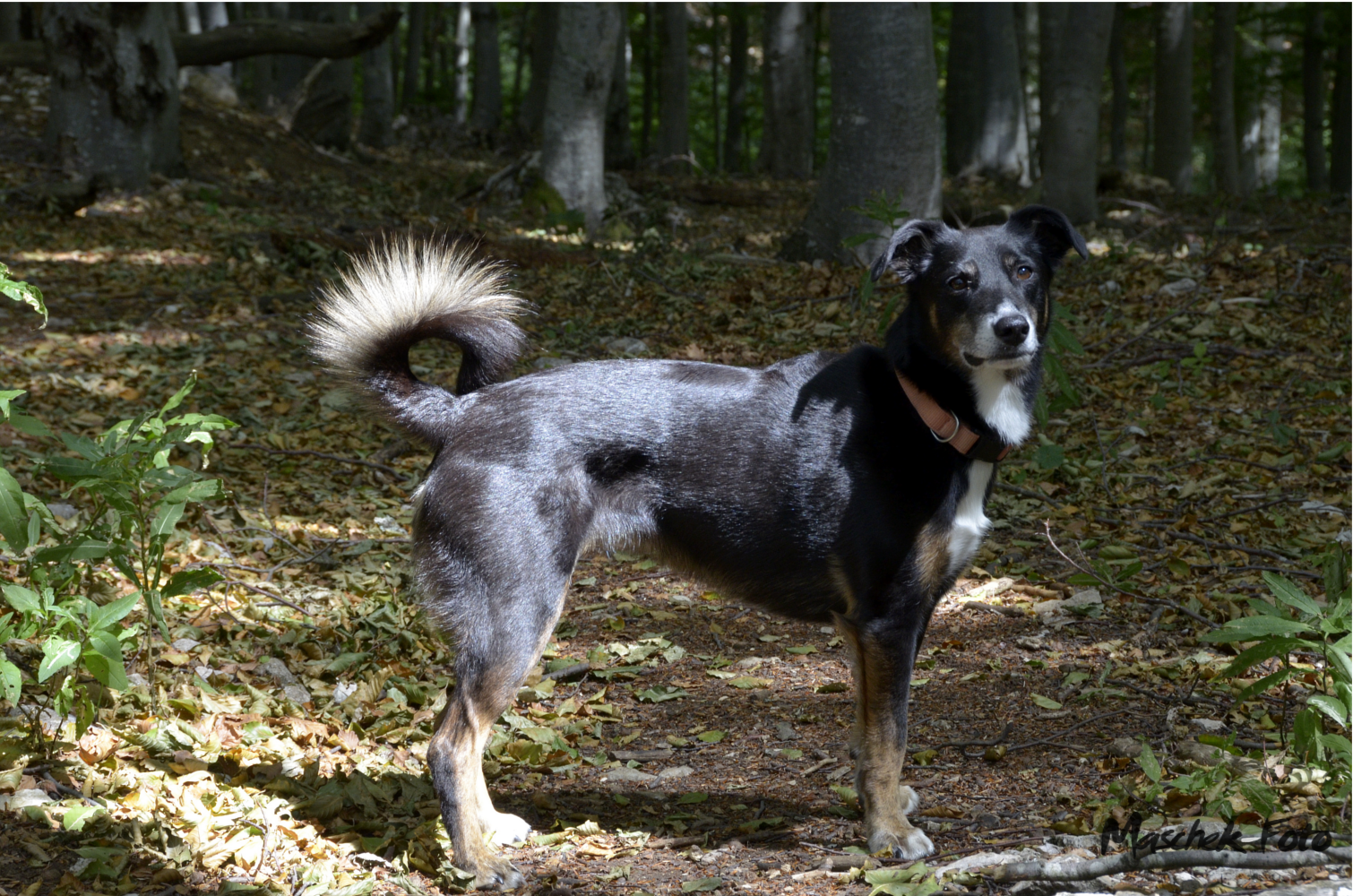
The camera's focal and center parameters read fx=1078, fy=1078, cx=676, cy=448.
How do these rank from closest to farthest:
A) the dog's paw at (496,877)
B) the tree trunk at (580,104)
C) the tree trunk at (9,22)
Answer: the dog's paw at (496,877)
the tree trunk at (580,104)
the tree trunk at (9,22)

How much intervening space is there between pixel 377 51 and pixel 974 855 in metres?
18.4

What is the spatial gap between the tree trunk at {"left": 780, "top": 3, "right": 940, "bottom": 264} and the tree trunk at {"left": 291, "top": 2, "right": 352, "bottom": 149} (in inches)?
409

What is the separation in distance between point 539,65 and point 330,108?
222 inches

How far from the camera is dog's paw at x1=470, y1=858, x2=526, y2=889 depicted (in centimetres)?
334

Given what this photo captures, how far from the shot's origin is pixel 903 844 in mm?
3408

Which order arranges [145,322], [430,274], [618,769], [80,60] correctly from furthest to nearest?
[80,60], [145,322], [618,769], [430,274]

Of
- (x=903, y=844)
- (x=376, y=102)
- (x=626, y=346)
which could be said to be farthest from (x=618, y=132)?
(x=903, y=844)

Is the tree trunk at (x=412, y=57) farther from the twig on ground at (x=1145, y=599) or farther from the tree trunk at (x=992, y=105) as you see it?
the twig on ground at (x=1145, y=599)

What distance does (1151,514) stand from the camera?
579 cm

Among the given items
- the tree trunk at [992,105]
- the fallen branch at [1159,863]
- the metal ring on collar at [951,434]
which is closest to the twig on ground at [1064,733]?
the fallen branch at [1159,863]

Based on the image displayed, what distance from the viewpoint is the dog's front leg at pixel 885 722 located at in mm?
3445

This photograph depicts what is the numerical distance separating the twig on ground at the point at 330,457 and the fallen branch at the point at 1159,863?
14.6 ft

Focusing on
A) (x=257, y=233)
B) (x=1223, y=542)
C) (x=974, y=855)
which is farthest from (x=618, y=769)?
(x=257, y=233)

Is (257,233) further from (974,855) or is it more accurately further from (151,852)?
(974,855)
